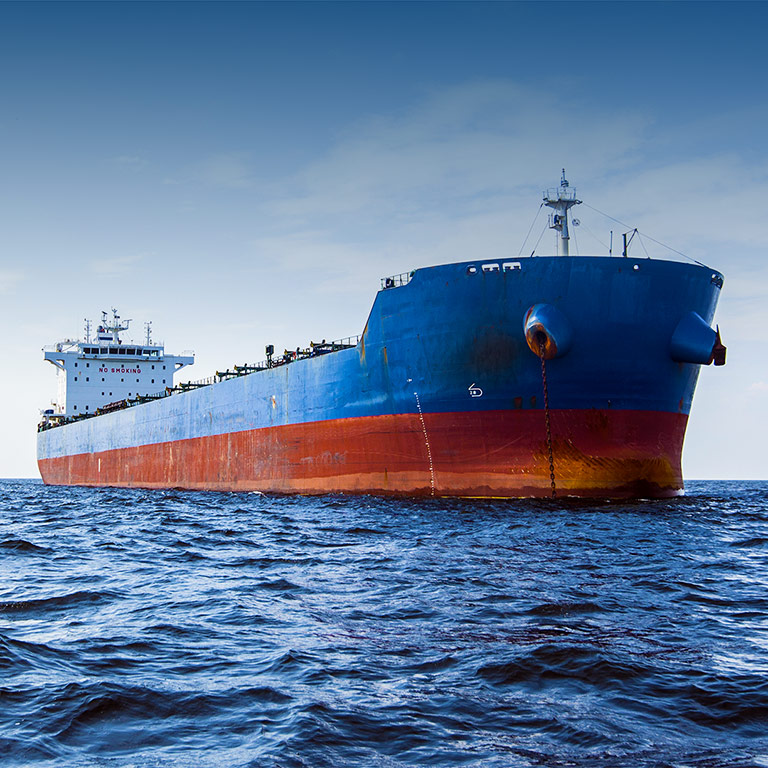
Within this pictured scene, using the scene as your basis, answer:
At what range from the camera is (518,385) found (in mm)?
16578

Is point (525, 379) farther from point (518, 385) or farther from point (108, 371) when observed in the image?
point (108, 371)

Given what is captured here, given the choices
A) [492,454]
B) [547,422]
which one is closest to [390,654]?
[547,422]

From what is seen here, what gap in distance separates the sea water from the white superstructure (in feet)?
119

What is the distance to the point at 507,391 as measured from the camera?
656 inches

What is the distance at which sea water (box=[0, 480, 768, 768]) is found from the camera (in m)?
3.61

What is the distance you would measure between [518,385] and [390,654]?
12.1 meters

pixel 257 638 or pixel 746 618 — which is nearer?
pixel 257 638

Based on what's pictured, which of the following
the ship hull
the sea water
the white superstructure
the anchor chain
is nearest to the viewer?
the sea water

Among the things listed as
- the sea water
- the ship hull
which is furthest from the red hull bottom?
the sea water

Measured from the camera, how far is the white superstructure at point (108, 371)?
44.4 m

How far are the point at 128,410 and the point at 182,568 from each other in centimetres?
2713

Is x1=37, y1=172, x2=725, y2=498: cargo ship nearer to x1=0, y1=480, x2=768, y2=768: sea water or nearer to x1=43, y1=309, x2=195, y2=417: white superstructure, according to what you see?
x1=0, y1=480, x2=768, y2=768: sea water

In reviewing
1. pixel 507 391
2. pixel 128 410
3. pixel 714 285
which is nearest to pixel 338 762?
pixel 507 391

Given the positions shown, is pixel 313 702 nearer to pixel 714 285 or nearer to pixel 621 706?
pixel 621 706
